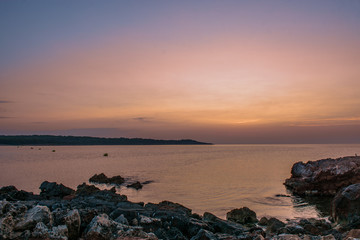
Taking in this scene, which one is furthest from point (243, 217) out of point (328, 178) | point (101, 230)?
point (328, 178)

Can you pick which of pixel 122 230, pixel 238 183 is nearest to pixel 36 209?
pixel 122 230

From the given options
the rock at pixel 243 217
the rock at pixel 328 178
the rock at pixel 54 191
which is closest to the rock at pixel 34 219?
the rock at pixel 243 217

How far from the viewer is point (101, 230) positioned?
738cm

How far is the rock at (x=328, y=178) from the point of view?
31594 millimetres

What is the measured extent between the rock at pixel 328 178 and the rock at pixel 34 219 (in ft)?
102

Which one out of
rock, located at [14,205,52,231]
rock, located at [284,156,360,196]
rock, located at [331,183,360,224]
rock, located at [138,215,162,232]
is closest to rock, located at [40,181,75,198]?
rock, located at [138,215,162,232]

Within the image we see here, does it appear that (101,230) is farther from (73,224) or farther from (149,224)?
(149,224)

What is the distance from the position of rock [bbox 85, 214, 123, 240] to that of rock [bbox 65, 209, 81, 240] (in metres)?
0.29

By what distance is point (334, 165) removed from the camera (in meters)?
33.5

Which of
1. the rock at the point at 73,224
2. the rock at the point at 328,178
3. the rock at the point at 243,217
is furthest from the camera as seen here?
the rock at the point at 328,178

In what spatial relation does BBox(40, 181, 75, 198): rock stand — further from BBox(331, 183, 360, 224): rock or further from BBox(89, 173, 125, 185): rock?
BBox(331, 183, 360, 224): rock

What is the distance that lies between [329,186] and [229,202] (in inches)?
512

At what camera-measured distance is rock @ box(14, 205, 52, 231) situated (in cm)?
723

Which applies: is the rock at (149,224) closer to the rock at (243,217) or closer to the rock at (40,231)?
the rock at (40,231)
